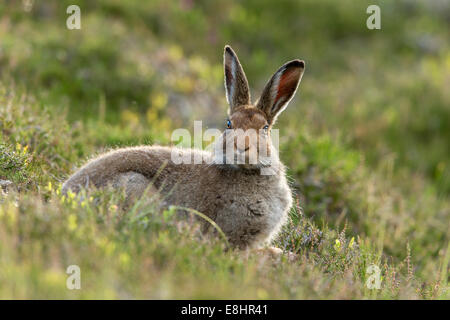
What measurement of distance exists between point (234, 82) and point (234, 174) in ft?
3.59

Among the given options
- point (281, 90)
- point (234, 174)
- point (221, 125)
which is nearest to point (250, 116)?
point (281, 90)

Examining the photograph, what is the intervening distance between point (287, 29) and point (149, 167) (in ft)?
44.4

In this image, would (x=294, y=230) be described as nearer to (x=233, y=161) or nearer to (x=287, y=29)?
(x=233, y=161)

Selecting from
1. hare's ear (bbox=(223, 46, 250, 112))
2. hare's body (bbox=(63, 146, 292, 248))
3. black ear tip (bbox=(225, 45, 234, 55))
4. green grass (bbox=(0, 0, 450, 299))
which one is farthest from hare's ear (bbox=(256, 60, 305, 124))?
green grass (bbox=(0, 0, 450, 299))

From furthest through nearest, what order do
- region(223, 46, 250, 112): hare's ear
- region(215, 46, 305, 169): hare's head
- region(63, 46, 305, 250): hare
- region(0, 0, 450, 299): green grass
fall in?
region(223, 46, 250, 112): hare's ear < region(63, 46, 305, 250): hare < region(215, 46, 305, 169): hare's head < region(0, 0, 450, 299): green grass

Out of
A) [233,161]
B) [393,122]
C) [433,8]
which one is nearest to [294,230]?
[233,161]

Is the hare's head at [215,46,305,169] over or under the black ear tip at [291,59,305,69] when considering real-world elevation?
under

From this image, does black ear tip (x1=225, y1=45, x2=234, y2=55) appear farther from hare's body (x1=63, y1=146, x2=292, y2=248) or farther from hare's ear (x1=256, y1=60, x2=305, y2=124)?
hare's body (x1=63, y1=146, x2=292, y2=248)

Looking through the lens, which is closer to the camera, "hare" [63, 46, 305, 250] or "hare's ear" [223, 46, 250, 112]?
"hare" [63, 46, 305, 250]

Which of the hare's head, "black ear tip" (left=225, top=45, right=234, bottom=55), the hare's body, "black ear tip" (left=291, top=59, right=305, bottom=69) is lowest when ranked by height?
the hare's body

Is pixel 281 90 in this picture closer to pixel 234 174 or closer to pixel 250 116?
pixel 250 116

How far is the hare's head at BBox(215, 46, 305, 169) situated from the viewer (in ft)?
18.6

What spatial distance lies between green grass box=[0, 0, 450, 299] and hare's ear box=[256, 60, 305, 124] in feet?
4.18

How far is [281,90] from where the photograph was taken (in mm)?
6227
